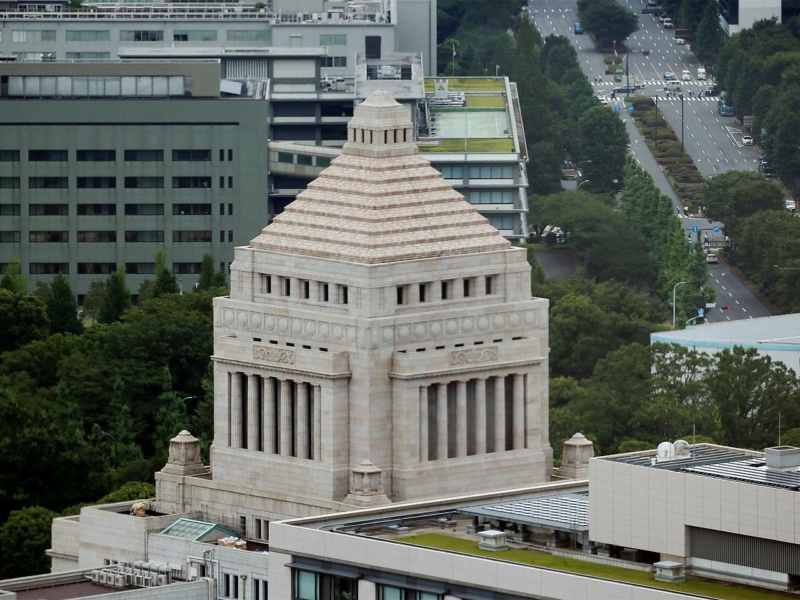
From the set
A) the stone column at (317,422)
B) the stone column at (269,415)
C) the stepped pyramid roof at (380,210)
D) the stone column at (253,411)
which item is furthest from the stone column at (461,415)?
the stone column at (253,411)

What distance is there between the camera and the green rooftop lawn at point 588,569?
152875 mm

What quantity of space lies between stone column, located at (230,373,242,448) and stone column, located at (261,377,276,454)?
191 cm

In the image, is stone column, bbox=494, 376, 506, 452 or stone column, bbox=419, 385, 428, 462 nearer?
stone column, bbox=419, 385, 428, 462

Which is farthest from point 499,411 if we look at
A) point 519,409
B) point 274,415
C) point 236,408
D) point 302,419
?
point 236,408

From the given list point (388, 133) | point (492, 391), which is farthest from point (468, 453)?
point (388, 133)

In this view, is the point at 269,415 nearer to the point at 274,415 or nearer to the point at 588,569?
the point at 274,415

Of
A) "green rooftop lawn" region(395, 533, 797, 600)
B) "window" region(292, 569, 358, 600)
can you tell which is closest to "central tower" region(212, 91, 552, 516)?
"window" region(292, 569, 358, 600)

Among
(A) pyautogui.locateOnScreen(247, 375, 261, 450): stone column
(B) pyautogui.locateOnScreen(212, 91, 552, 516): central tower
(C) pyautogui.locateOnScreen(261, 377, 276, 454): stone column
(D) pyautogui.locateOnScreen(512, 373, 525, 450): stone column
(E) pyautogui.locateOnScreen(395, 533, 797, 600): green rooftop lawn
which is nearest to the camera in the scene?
(E) pyautogui.locateOnScreen(395, 533, 797, 600): green rooftop lawn

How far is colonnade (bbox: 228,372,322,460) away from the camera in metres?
186

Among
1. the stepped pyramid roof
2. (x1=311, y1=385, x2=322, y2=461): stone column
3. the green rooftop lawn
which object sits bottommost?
the green rooftop lawn

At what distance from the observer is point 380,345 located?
602ft

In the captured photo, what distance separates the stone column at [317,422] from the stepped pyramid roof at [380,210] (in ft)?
19.9

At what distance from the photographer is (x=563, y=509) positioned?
170750mm

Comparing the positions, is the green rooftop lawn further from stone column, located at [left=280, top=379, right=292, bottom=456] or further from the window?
stone column, located at [left=280, top=379, right=292, bottom=456]
